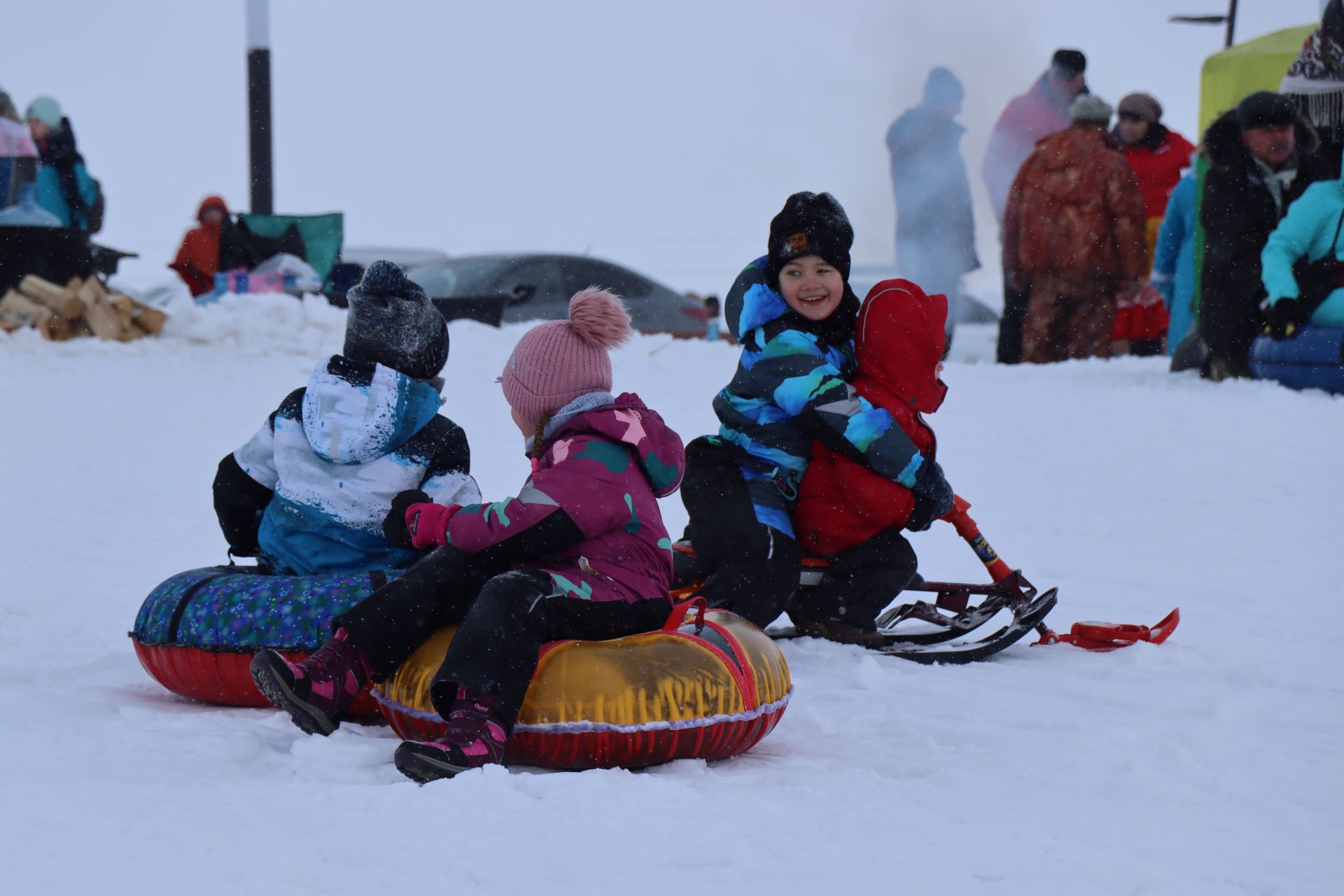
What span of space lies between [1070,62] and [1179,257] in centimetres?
147

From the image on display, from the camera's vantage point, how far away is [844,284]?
4035mm

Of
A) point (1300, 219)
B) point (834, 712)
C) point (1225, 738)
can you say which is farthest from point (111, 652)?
point (1300, 219)

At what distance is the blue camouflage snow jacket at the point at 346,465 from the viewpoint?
3291 millimetres

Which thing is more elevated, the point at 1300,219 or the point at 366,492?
the point at 1300,219

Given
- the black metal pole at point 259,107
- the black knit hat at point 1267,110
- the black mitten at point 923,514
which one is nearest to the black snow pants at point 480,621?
the black mitten at point 923,514

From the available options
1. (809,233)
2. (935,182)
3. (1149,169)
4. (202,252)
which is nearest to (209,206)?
(202,252)

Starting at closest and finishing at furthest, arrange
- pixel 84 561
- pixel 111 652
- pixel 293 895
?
pixel 293 895
pixel 111 652
pixel 84 561

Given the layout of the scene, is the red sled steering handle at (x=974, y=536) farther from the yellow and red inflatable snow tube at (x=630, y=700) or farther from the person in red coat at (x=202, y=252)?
the person in red coat at (x=202, y=252)

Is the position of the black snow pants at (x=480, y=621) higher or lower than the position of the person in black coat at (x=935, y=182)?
lower

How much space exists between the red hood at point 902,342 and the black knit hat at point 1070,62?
6.56 m

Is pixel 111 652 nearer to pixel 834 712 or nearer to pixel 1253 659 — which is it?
pixel 834 712

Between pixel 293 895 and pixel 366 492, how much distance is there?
4.77 feet

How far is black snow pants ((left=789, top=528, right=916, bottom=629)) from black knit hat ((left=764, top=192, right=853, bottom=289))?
2.43 feet

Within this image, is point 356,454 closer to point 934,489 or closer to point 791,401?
point 791,401
